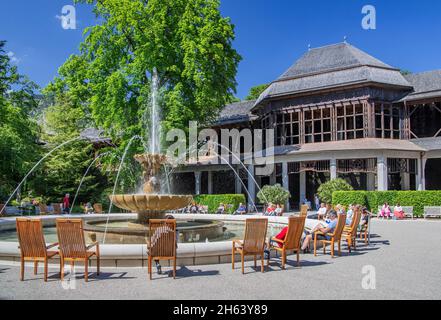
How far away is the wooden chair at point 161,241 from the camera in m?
7.70

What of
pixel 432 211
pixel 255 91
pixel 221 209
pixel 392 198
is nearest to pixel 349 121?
pixel 392 198

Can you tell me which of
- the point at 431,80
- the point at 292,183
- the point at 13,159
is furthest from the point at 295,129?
the point at 13,159

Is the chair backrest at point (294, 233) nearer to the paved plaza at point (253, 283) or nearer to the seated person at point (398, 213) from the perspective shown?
the paved plaza at point (253, 283)

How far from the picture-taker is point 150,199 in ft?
38.4

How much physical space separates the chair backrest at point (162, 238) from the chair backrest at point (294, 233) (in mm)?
2494

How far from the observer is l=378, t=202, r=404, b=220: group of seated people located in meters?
24.9

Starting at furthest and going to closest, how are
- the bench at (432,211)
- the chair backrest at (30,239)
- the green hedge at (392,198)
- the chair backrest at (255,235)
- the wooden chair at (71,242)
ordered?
the green hedge at (392,198)
the bench at (432,211)
the chair backrest at (255,235)
the chair backrest at (30,239)
the wooden chair at (71,242)

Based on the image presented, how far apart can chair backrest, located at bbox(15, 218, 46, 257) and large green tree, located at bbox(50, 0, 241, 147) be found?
17826 millimetres

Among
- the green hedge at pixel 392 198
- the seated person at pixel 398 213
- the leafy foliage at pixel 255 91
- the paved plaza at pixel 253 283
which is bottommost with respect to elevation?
the seated person at pixel 398 213

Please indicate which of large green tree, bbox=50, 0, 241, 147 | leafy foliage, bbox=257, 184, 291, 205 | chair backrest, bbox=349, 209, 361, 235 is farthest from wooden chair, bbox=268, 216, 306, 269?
leafy foliage, bbox=257, 184, 291, 205

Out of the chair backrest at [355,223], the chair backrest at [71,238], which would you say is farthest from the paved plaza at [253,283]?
the chair backrest at [355,223]

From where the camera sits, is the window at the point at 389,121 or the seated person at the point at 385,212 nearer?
the seated person at the point at 385,212
